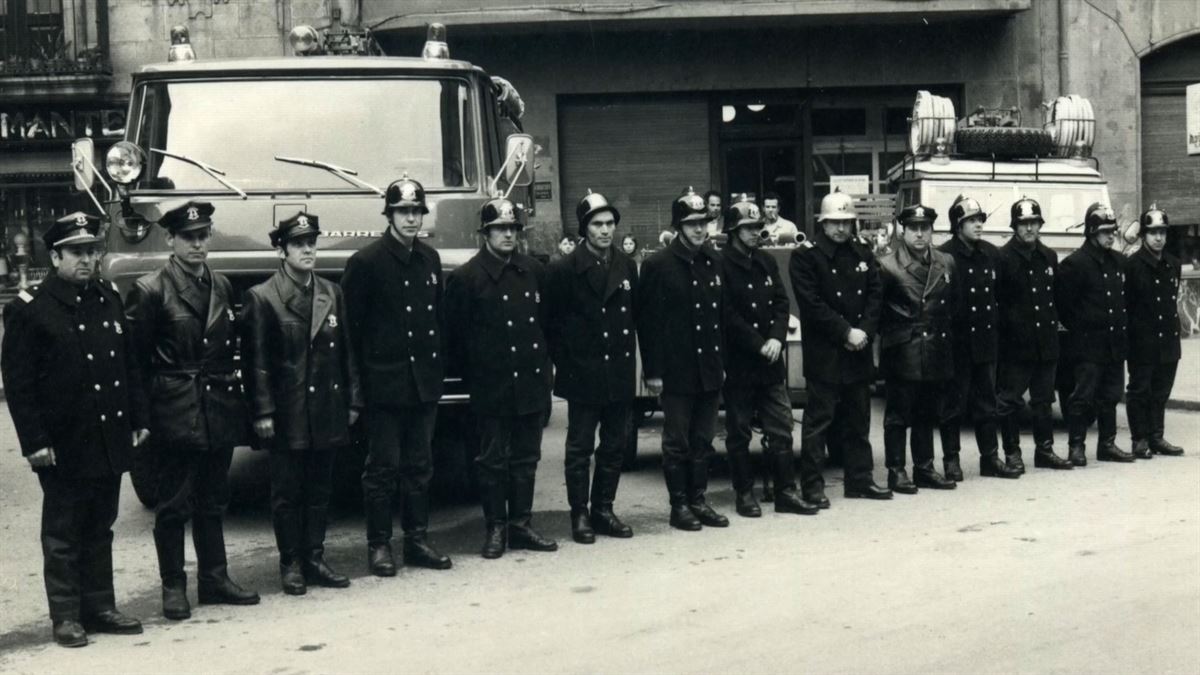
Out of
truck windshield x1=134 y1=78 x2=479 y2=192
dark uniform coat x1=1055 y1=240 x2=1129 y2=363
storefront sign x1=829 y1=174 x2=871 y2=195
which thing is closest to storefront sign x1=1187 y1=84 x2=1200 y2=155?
dark uniform coat x1=1055 y1=240 x2=1129 y2=363

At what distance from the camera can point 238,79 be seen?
9688 millimetres

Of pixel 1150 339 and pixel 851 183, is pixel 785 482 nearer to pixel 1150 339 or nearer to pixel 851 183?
pixel 1150 339

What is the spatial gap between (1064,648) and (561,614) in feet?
7.27

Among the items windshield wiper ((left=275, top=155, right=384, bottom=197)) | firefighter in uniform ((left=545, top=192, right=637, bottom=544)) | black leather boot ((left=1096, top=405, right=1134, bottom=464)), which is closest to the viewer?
firefighter in uniform ((left=545, top=192, right=637, bottom=544))

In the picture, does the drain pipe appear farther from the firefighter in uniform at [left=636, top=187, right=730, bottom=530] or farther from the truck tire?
the firefighter in uniform at [left=636, top=187, right=730, bottom=530]

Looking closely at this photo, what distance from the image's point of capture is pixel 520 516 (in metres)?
8.72

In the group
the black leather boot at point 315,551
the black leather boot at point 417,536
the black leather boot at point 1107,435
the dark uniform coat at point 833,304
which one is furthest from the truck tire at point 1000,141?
the black leather boot at point 315,551

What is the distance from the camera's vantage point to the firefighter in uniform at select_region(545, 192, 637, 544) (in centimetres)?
893

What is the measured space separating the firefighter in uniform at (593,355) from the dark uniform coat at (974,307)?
2.82 meters

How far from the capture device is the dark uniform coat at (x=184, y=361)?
7312 mm

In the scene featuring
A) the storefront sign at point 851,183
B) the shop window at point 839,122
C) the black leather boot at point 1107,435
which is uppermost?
the shop window at point 839,122

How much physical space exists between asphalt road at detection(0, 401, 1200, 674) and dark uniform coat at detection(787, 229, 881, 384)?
0.91m

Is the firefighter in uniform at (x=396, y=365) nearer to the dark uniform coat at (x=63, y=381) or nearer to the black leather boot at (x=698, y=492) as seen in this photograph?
the dark uniform coat at (x=63, y=381)

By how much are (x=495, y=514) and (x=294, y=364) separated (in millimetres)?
1550
